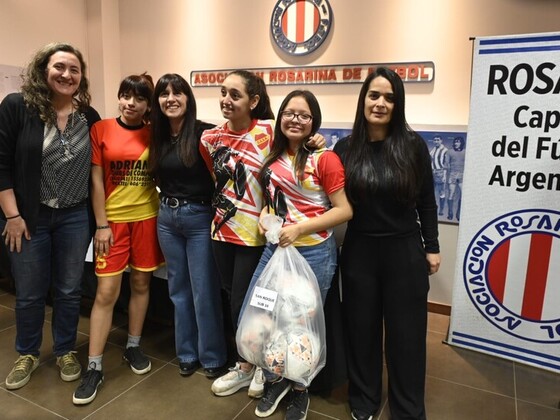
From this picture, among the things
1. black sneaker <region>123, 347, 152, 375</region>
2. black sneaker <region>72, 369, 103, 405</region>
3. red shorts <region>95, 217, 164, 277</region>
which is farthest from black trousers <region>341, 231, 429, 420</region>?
black sneaker <region>72, 369, 103, 405</region>

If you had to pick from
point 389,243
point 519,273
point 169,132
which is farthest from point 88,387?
point 519,273

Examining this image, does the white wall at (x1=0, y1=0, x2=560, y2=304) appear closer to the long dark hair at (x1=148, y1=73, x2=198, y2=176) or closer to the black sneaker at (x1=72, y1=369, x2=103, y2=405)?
the long dark hair at (x1=148, y1=73, x2=198, y2=176)

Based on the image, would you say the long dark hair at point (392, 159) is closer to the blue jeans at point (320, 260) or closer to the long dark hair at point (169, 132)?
the blue jeans at point (320, 260)

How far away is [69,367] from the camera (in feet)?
7.29

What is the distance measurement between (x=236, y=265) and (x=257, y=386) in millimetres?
620

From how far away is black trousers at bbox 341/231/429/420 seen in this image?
68.1 inches

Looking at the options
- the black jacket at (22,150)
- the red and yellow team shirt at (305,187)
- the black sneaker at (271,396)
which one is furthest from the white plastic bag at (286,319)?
the black jacket at (22,150)

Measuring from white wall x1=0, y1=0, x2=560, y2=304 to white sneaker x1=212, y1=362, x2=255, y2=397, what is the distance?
1714mm

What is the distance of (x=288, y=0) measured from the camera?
135 inches

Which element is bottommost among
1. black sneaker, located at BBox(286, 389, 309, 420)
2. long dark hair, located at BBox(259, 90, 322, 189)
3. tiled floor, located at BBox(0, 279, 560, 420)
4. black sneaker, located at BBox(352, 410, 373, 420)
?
tiled floor, located at BBox(0, 279, 560, 420)

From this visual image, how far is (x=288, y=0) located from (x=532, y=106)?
2.05m

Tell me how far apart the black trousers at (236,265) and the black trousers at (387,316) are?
401 mm

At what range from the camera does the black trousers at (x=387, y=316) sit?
173cm

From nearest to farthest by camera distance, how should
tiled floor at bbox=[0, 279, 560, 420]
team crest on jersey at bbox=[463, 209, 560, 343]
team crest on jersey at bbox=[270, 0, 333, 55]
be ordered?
tiled floor at bbox=[0, 279, 560, 420], team crest on jersey at bbox=[463, 209, 560, 343], team crest on jersey at bbox=[270, 0, 333, 55]
